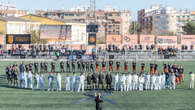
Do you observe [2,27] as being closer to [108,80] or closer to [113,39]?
[113,39]

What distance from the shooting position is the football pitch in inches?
934

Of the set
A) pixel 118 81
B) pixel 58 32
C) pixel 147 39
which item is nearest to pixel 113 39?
pixel 147 39

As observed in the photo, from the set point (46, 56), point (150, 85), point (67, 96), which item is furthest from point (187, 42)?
point (67, 96)

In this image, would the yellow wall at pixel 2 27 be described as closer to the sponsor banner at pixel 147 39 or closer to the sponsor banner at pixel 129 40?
the sponsor banner at pixel 129 40

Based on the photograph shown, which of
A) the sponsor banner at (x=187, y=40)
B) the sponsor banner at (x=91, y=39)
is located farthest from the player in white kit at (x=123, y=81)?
the sponsor banner at (x=187, y=40)

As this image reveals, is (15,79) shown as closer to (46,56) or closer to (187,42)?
(46,56)

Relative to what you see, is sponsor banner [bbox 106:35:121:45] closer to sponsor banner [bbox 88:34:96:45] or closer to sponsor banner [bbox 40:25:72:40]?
sponsor banner [bbox 88:34:96:45]

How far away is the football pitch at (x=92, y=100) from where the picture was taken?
77.9 feet

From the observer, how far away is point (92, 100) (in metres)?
25.8

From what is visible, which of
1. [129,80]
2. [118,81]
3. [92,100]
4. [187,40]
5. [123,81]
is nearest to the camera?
[92,100]

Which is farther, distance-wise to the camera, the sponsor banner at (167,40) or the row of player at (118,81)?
the sponsor banner at (167,40)

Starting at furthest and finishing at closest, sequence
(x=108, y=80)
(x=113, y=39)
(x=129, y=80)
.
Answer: (x=113, y=39) → (x=108, y=80) → (x=129, y=80)

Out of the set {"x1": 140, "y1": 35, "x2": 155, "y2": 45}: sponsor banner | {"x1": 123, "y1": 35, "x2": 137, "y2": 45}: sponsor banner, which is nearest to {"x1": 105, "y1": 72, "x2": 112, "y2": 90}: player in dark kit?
{"x1": 123, "y1": 35, "x2": 137, "y2": 45}: sponsor banner

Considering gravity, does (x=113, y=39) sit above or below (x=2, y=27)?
below
